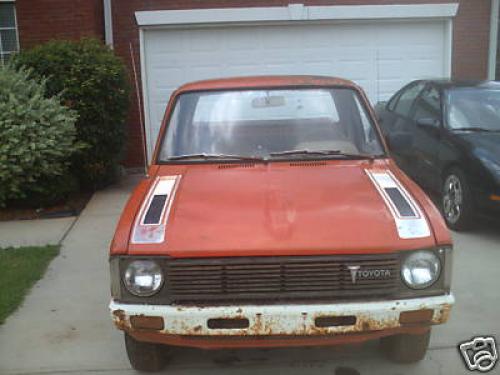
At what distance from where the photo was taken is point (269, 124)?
4.41 m

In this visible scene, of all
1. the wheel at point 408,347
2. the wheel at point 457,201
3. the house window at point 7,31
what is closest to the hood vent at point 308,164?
the wheel at point 408,347

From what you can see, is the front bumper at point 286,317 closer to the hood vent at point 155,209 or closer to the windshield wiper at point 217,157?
the hood vent at point 155,209

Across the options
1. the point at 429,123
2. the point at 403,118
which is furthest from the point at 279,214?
the point at 403,118

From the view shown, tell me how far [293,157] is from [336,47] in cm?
650

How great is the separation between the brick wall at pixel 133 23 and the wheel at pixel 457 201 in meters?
4.46

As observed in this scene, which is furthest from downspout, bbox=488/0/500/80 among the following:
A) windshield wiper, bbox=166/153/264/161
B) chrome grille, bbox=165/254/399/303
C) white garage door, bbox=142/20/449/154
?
chrome grille, bbox=165/254/399/303

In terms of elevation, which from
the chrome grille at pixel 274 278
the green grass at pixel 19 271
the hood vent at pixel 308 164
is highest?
the hood vent at pixel 308 164

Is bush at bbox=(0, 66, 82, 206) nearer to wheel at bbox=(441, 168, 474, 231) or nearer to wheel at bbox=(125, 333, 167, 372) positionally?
wheel at bbox=(125, 333, 167, 372)

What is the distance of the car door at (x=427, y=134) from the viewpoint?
7035mm

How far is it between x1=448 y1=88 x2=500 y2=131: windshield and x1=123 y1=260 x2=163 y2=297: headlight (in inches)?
185

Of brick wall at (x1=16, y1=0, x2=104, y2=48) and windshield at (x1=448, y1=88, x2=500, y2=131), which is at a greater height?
brick wall at (x1=16, y1=0, x2=104, y2=48)

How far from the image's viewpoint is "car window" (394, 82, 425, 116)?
26.5 ft

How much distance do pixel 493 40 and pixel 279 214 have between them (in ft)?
28.0

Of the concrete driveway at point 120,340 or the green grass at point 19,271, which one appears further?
the green grass at point 19,271
